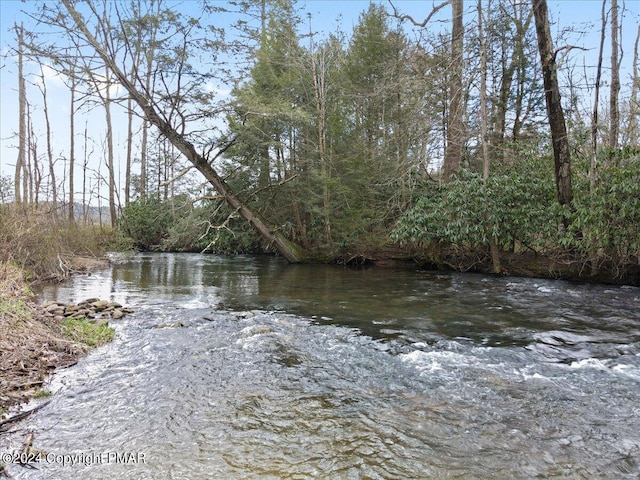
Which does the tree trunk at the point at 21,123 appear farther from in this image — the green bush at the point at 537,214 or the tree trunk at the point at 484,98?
the tree trunk at the point at 484,98

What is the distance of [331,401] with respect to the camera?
3.81 m

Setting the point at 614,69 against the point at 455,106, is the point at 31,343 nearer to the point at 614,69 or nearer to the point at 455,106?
the point at 455,106

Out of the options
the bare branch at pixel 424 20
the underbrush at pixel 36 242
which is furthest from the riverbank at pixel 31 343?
the bare branch at pixel 424 20

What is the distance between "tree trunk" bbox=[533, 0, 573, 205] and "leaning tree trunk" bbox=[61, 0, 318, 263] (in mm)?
9726

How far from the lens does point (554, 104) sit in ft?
33.4

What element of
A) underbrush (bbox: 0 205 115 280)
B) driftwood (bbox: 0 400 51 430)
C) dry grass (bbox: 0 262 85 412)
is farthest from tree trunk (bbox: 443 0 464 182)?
driftwood (bbox: 0 400 51 430)

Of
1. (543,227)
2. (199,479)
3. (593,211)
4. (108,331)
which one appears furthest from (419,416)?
(543,227)

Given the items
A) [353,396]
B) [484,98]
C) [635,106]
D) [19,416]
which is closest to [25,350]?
[19,416]

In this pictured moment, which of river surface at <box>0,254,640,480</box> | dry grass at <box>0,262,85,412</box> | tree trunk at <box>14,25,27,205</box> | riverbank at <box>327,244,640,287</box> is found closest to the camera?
river surface at <box>0,254,640,480</box>

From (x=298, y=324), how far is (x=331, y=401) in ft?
9.77

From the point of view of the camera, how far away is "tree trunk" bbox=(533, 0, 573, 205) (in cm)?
989

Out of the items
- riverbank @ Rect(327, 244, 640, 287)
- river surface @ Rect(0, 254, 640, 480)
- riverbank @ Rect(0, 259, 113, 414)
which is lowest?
river surface @ Rect(0, 254, 640, 480)

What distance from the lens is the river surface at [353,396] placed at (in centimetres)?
281

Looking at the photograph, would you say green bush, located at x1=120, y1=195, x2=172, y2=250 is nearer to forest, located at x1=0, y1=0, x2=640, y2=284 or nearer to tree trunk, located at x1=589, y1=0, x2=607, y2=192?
forest, located at x1=0, y1=0, x2=640, y2=284
